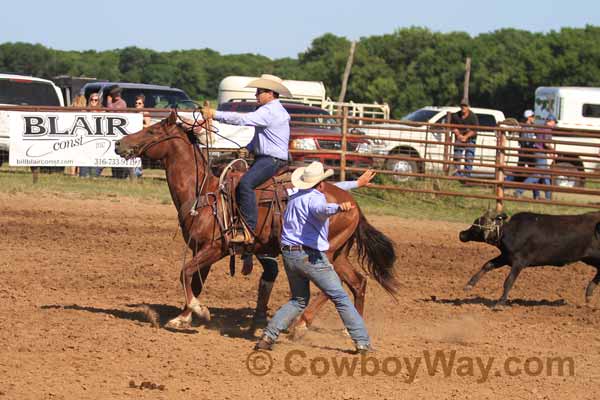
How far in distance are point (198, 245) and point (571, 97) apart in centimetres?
2003

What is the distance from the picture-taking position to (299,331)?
782cm

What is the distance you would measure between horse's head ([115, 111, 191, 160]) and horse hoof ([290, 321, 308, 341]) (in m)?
1.88

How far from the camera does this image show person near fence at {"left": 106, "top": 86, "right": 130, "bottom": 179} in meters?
17.6

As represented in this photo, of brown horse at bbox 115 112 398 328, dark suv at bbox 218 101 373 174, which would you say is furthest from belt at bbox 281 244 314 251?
dark suv at bbox 218 101 373 174

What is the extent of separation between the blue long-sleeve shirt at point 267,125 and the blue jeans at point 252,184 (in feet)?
0.28

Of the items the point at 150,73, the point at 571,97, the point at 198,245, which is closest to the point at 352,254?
the point at 198,245

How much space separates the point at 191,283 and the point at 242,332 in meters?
0.61

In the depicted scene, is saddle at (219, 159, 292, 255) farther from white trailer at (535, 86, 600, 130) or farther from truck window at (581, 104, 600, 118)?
truck window at (581, 104, 600, 118)

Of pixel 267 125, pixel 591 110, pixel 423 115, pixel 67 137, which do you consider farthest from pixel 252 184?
pixel 591 110

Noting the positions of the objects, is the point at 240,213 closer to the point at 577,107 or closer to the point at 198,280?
the point at 198,280

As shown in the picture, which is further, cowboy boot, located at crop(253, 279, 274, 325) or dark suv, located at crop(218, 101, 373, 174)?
dark suv, located at crop(218, 101, 373, 174)

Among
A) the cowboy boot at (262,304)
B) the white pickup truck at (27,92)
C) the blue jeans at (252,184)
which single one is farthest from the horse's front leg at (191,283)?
the white pickup truck at (27,92)

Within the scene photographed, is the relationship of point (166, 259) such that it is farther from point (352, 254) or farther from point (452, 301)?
point (452, 301)

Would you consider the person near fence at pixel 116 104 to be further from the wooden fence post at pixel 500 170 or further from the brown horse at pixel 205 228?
the brown horse at pixel 205 228
